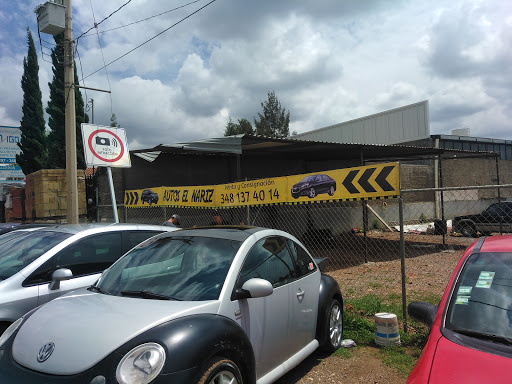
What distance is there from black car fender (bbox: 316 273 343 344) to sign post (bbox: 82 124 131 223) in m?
5.79

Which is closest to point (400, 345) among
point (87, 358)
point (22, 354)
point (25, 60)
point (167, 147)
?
point (87, 358)

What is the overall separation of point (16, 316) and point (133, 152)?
30.0 feet

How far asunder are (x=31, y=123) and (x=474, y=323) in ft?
93.4

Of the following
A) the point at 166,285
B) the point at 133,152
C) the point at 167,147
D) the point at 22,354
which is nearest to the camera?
the point at 22,354

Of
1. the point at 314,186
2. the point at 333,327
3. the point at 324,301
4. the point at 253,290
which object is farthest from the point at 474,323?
the point at 314,186

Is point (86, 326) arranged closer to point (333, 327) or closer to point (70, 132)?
point (333, 327)

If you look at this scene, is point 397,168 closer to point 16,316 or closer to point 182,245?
point 182,245

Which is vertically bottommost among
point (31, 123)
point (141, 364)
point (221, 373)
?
point (221, 373)

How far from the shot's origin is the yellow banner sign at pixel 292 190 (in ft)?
20.8

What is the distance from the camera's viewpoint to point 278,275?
3.68m

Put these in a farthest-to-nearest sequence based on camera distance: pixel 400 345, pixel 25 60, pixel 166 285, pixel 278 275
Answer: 1. pixel 25 60
2. pixel 400 345
3. pixel 278 275
4. pixel 166 285

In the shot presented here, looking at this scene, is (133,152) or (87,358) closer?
(87,358)

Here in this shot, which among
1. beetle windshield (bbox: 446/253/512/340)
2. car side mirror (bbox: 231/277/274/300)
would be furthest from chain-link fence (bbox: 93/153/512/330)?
car side mirror (bbox: 231/277/274/300)

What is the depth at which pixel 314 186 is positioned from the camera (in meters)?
7.88
